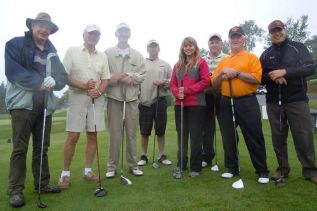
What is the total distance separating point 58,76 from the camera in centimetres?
471

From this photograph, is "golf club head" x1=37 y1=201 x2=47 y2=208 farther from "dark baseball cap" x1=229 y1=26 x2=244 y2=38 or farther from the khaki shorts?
"dark baseball cap" x1=229 y1=26 x2=244 y2=38

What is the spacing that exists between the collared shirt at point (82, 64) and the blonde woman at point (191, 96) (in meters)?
1.29

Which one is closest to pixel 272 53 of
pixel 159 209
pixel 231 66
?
pixel 231 66

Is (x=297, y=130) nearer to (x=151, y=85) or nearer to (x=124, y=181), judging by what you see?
(x=124, y=181)

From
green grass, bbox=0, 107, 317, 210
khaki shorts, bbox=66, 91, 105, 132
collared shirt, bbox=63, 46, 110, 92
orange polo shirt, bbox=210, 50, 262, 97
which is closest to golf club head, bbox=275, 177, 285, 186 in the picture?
green grass, bbox=0, 107, 317, 210

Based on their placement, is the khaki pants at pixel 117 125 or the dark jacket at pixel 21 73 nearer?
the dark jacket at pixel 21 73

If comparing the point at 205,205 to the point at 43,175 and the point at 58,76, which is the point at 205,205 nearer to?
the point at 43,175

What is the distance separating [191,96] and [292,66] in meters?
1.58

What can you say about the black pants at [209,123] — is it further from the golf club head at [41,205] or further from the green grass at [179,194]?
the golf club head at [41,205]

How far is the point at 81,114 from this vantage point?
5.07 metres

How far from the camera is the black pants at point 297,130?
5.02m

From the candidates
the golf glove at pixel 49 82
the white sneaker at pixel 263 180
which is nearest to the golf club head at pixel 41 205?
the golf glove at pixel 49 82

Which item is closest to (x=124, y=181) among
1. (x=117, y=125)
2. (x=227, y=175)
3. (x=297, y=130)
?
(x=117, y=125)

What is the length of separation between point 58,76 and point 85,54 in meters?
0.66
